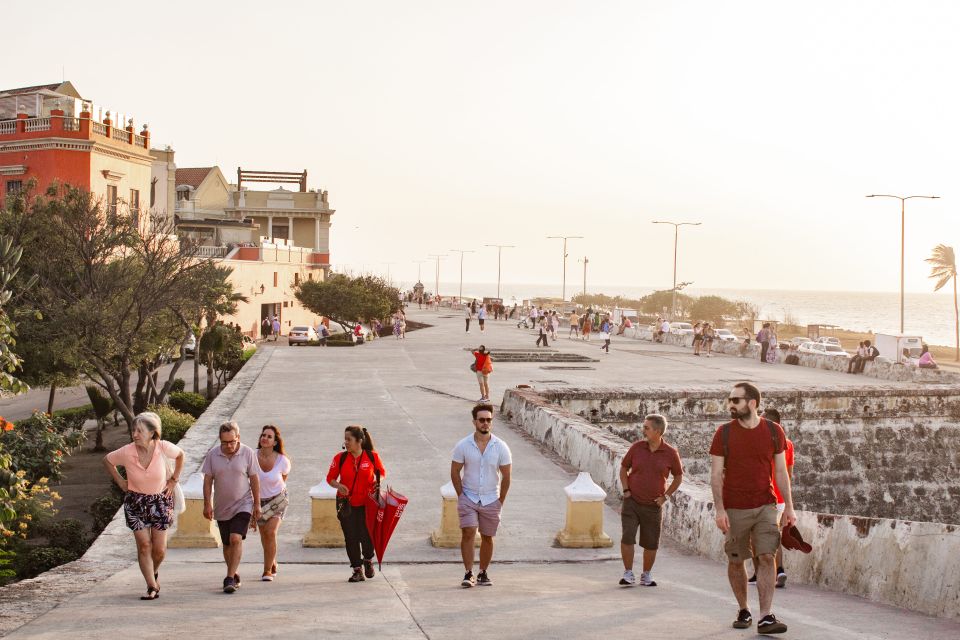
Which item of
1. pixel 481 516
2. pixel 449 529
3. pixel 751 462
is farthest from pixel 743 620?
pixel 449 529

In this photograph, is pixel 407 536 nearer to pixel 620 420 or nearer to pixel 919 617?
pixel 919 617

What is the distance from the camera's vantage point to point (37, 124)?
41.6m

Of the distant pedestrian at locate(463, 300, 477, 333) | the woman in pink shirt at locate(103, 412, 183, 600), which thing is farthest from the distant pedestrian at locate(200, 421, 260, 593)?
→ the distant pedestrian at locate(463, 300, 477, 333)

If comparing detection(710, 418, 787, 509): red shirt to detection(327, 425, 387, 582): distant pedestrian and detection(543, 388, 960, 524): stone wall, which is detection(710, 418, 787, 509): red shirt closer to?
detection(327, 425, 387, 582): distant pedestrian

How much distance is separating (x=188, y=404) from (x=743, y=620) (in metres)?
24.0

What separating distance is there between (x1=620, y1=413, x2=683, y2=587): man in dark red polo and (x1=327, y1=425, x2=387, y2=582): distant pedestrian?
6.74ft

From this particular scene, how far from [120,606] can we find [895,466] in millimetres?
19574

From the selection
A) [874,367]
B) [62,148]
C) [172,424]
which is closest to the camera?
[172,424]

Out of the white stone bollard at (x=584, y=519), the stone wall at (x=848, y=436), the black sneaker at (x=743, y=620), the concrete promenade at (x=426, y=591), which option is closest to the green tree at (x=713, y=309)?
the stone wall at (x=848, y=436)

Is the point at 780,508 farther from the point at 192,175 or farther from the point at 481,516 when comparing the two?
the point at 192,175

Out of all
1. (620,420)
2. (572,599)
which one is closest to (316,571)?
(572,599)

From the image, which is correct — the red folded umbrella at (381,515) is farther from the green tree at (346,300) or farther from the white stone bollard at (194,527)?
the green tree at (346,300)

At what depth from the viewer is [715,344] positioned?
136 feet

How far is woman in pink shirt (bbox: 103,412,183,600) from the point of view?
7066 millimetres
